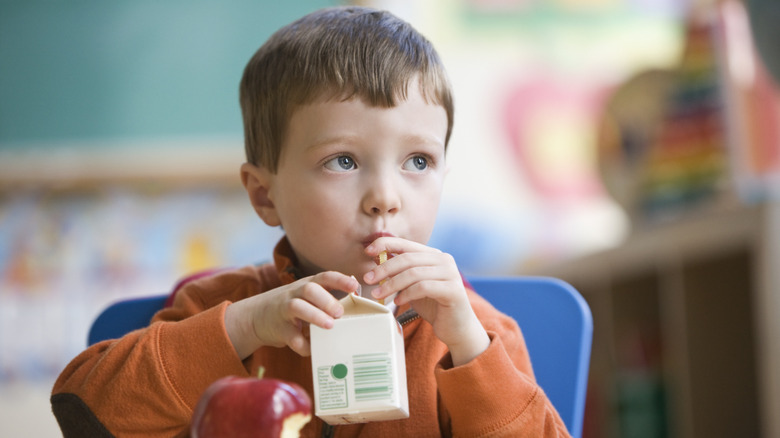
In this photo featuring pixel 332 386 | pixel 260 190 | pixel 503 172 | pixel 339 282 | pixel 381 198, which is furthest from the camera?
pixel 503 172

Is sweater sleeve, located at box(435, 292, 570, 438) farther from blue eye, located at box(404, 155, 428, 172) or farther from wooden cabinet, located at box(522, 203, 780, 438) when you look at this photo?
wooden cabinet, located at box(522, 203, 780, 438)

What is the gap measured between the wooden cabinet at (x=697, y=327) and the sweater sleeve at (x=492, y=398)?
81cm

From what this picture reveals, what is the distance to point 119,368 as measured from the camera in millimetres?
751

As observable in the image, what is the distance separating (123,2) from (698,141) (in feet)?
6.25

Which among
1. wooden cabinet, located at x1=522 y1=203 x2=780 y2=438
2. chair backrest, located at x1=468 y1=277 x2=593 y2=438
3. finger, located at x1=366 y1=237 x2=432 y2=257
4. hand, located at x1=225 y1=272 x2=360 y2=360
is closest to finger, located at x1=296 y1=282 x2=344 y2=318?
hand, located at x1=225 y1=272 x2=360 y2=360

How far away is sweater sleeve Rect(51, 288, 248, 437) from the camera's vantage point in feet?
2.38

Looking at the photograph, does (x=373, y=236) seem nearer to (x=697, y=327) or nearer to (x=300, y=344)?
(x=300, y=344)

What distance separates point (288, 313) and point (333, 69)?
302 mm

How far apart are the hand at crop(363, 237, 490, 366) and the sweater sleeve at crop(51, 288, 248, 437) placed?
0.51ft

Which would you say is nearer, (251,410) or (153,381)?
(251,410)

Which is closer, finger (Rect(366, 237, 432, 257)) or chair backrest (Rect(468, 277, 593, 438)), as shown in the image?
finger (Rect(366, 237, 432, 257))

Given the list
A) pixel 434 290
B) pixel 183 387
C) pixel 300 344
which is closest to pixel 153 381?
pixel 183 387

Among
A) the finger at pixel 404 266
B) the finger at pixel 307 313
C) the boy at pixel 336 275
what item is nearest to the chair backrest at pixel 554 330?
the boy at pixel 336 275

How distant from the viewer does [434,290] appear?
700 mm
